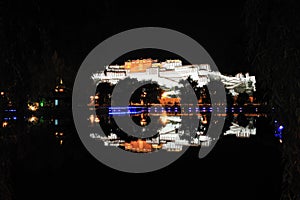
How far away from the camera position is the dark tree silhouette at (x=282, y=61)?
2.76 meters

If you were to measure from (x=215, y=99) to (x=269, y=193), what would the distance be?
58396 millimetres

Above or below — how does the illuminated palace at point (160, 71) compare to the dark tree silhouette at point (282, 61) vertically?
above

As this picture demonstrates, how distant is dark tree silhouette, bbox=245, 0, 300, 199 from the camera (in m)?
2.76

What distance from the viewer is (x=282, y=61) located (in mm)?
2838

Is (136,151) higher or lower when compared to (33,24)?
lower

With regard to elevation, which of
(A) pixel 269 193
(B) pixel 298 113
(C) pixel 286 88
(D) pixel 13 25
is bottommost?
(A) pixel 269 193

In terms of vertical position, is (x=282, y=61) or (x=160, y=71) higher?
(x=160, y=71)

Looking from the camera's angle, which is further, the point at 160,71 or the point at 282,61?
the point at 160,71

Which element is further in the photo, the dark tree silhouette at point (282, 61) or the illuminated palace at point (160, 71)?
the illuminated palace at point (160, 71)

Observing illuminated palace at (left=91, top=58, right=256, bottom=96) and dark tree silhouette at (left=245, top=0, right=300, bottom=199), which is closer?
dark tree silhouette at (left=245, top=0, right=300, bottom=199)

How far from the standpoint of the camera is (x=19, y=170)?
8.61 m

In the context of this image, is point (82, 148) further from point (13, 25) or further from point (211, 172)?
point (13, 25)

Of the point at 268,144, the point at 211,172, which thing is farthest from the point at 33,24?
the point at 268,144

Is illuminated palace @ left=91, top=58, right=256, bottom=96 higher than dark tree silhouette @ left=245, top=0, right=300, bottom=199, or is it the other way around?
illuminated palace @ left=91, top=58, right=256, bottom=96
